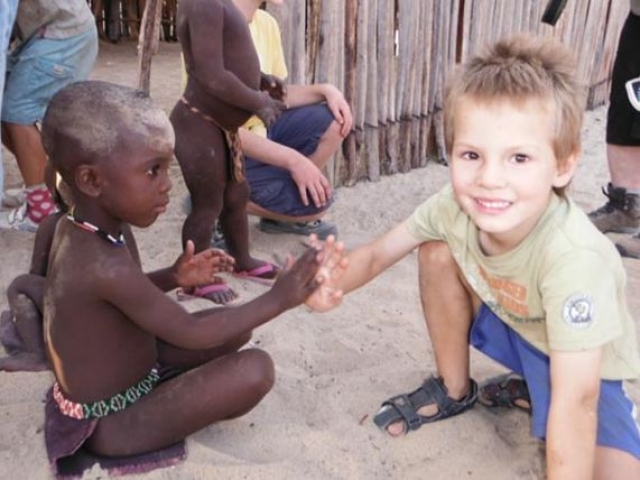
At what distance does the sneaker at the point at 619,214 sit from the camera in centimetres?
369

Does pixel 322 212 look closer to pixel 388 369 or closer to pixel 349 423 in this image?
pixel 388 369

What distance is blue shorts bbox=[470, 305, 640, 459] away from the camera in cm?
191

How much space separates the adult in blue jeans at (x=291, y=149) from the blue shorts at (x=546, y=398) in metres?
1.35

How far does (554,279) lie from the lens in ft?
5.80

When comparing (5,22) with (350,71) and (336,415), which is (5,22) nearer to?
(350,71)

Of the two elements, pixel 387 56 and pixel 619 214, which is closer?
pixel 619 214

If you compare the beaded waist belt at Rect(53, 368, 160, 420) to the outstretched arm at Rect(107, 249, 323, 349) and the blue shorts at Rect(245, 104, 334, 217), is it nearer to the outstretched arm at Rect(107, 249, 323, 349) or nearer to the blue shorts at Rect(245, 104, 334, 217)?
the outstretched arm at Rect(107, 249, 323, 349)

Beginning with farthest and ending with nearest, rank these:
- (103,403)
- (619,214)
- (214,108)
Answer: (619,214)
(214,108)
(103,403)

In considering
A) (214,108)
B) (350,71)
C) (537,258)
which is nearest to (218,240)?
(214,108)

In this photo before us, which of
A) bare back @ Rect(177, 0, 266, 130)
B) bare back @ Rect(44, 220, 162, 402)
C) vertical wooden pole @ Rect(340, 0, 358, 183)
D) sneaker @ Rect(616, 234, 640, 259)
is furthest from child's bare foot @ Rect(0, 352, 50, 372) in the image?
sneaker @ Rect(616, 234, 640, 259)

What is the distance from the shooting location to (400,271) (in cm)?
328

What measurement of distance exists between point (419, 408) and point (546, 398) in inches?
16.0

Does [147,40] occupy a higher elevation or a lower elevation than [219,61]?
lower

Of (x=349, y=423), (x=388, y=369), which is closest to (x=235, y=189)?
(x=388, y=369)
